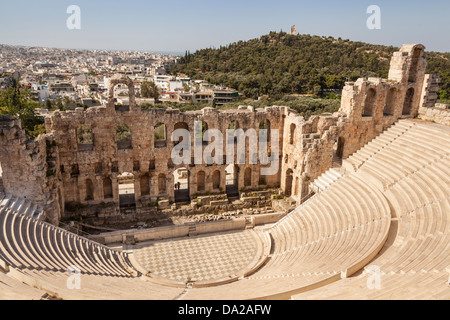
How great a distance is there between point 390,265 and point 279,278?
467 cm

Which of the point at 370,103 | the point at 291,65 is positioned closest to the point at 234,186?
the point at 370,103

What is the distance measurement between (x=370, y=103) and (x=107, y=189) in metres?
20.3

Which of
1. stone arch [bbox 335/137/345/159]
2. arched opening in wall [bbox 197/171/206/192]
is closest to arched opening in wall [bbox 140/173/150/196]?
arched opening in wall [bbox 197/171/206/192]

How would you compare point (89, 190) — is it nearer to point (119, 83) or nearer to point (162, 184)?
point (162, 184)

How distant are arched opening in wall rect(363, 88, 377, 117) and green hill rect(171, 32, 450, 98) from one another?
39.1 m

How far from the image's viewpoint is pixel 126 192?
2684cm

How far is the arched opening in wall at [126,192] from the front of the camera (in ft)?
80.5

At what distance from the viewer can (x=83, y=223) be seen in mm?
22062

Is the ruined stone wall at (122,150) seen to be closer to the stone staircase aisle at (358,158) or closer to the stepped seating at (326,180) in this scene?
the stepped seating at (326,180)

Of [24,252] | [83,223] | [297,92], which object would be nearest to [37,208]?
[83,223]

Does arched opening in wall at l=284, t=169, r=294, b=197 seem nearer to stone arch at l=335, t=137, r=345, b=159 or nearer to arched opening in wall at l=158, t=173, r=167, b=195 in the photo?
stone arch at l=335, t=137, r=345, b=159

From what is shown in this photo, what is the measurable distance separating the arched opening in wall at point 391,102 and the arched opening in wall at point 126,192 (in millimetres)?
20245

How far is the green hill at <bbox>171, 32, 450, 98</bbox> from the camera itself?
230 feet
